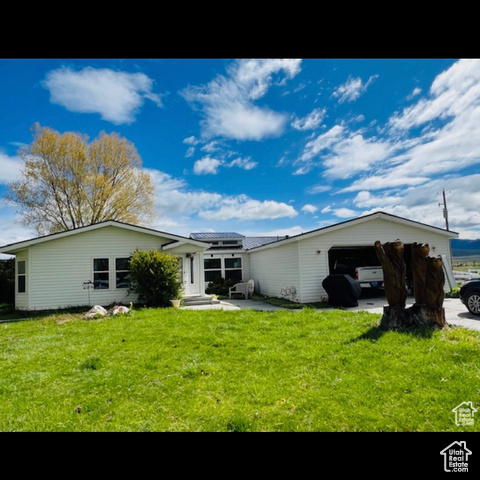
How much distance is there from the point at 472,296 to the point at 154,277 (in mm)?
10956

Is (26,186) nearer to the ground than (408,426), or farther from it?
farther from it

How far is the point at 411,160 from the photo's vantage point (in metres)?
8.66

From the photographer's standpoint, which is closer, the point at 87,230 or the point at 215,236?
the point at 87,230

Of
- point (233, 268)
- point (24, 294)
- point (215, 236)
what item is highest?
point (215, 236)

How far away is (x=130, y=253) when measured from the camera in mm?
13727

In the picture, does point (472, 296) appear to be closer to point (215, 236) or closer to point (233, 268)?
point (233, 268)

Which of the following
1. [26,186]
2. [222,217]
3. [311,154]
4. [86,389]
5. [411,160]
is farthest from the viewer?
[222,217]

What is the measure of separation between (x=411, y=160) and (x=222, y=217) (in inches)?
688

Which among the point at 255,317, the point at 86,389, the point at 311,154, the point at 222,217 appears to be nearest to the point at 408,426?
the point at 86,389

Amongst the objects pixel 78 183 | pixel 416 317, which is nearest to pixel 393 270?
pixel 416 317

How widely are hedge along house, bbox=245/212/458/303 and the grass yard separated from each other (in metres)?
5.50
